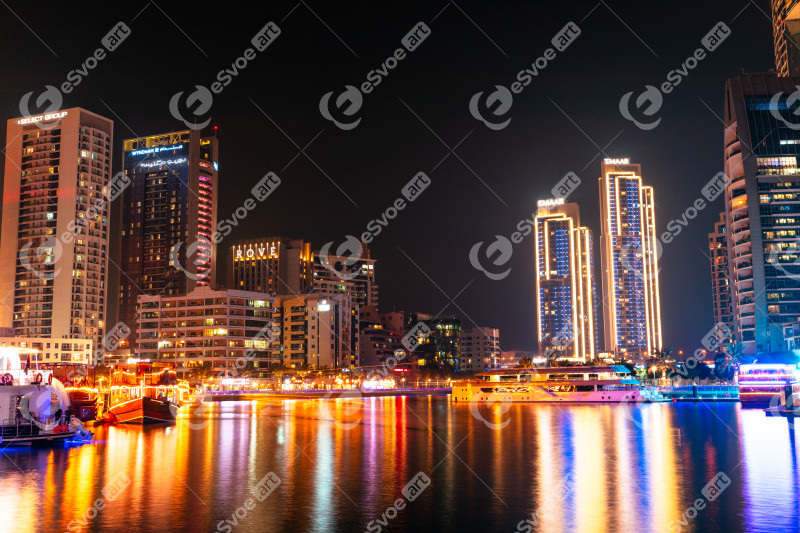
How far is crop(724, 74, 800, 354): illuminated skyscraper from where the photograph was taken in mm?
159500

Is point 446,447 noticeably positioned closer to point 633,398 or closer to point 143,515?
point 143,515

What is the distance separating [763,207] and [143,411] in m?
146

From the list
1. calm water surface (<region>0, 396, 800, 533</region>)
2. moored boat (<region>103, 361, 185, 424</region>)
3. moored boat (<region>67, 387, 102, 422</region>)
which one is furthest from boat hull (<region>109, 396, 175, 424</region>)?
calm water surface (<region>0, 396, 800, 533</region>)

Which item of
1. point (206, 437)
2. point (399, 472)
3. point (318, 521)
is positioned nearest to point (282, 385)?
point (206, 437)

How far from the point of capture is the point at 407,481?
35.4m

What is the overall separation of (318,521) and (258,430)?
142 feet

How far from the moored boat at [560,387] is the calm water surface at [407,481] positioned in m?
74.3

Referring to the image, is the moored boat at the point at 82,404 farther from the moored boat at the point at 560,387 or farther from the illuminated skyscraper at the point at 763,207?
the illuminated skyscraper at the point at 763,207

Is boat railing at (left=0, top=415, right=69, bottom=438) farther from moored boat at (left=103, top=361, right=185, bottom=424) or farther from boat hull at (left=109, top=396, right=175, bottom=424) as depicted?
moored boat at (left=103, top=361, right=185, bottom=424)

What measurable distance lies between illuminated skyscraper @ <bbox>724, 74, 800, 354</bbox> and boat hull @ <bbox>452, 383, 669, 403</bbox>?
3581 cm

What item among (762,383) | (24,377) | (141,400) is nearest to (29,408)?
(24,377)

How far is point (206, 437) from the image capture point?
198 ft

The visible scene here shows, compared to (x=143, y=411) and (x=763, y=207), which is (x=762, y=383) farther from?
(x=143, y=411)

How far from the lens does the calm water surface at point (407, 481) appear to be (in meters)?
26.1
